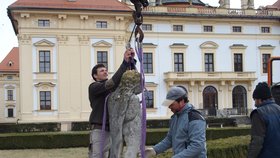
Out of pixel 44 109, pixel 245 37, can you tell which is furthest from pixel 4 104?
pixel 245 37

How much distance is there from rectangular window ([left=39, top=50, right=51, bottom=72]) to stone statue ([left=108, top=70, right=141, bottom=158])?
28088mm

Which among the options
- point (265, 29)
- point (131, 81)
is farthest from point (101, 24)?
point (131, 81)

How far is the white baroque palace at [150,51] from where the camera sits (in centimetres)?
3117

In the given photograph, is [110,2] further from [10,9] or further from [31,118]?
[31,118]

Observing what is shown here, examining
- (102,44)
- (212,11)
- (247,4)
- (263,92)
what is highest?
(247,4)

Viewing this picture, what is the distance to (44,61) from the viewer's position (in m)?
31.6

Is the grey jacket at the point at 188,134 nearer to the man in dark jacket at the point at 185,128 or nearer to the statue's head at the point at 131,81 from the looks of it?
the man in dark jacket at the point at 185,128

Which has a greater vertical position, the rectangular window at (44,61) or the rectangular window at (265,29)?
the rectangular window at (265,29)

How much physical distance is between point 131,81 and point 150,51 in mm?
29499

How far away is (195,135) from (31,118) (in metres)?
27.8

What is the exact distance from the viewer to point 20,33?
30844 millimetres

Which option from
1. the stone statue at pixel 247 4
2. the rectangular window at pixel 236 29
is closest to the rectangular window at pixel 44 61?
the rectangular window at pixel 236 29

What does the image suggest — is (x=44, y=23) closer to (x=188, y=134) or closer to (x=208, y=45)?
(x=208, y=45)

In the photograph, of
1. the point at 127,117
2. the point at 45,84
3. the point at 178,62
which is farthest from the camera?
the point at 178,62
